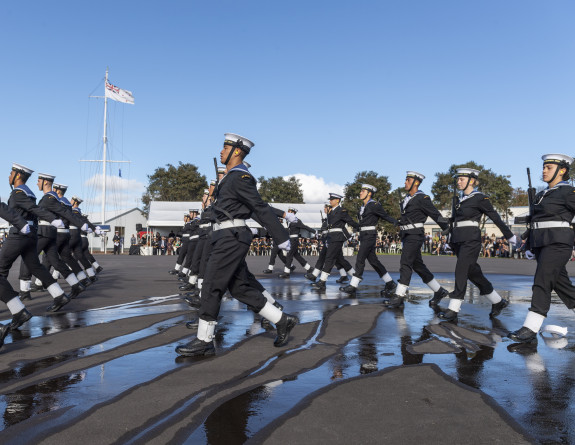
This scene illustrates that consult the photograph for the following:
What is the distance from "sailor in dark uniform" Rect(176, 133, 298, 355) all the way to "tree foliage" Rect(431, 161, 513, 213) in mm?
49040

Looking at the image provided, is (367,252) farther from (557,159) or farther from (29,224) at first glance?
(29,224)

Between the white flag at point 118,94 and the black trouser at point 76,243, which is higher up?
the white flag at point 118,94

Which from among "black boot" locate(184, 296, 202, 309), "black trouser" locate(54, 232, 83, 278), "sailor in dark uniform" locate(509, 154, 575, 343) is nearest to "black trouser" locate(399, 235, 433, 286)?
"sailor in dark uniform" locate(509, 154, 575, 343)

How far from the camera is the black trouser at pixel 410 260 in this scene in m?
8.99

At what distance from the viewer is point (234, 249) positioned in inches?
216

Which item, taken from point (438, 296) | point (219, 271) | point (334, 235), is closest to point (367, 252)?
point (334, 235)

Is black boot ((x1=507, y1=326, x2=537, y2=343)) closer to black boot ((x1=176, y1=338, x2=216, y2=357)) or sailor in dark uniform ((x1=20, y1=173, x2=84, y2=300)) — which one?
black boot ((x1=176, y1=338, x2=216, y2=357))

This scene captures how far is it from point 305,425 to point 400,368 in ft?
5.57

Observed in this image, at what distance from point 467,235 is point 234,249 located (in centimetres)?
374

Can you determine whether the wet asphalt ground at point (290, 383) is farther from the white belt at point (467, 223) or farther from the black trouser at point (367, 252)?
the black trouser at point (367, 252)

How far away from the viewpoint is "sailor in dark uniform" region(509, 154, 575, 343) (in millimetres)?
6004

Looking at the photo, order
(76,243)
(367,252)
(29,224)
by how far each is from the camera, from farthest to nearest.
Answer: (76,243) → (367,252) → (29,224)

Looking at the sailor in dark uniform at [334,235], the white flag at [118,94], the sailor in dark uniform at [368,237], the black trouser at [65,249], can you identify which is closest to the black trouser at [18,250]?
the black trouser at [65,249]

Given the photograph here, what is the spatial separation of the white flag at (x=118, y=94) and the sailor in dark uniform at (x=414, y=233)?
43791mm
